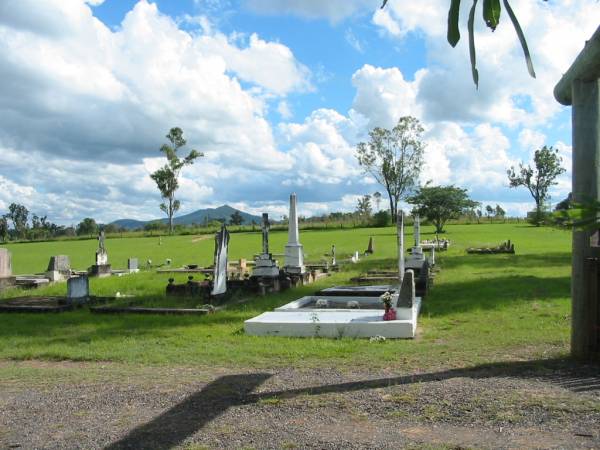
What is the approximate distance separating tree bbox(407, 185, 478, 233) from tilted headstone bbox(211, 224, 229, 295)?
36.9 metres

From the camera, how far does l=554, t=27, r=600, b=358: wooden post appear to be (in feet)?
23.4

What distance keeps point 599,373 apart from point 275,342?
434 cm

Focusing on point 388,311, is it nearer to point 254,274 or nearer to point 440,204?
point 254,274

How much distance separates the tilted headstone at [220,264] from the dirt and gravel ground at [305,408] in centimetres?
636

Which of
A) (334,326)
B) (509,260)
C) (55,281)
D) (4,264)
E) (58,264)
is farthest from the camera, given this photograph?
(509,260)

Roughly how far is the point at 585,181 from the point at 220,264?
8.51 meters

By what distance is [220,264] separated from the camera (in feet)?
44.6

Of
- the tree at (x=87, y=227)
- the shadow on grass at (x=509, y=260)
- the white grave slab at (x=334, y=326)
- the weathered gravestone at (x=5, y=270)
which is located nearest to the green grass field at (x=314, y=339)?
the white grave slab at (x=334, y=326)

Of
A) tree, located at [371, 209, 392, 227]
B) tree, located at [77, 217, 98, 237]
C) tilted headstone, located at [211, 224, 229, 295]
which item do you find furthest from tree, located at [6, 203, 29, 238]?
tilted headstone, located at [211, 224, 229, 295]

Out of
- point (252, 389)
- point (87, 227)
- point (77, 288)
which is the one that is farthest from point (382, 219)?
point (252, 389)

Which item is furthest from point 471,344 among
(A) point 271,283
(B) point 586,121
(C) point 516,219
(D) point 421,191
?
(C) point 516,219

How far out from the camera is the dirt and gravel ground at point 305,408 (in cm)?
447

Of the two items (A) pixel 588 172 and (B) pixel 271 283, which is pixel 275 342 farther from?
(B) pixel 271 283

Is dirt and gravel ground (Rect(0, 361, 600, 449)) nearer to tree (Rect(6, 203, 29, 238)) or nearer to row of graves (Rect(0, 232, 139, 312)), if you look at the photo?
row of graves (Rect(0, 232, 139, 312))
